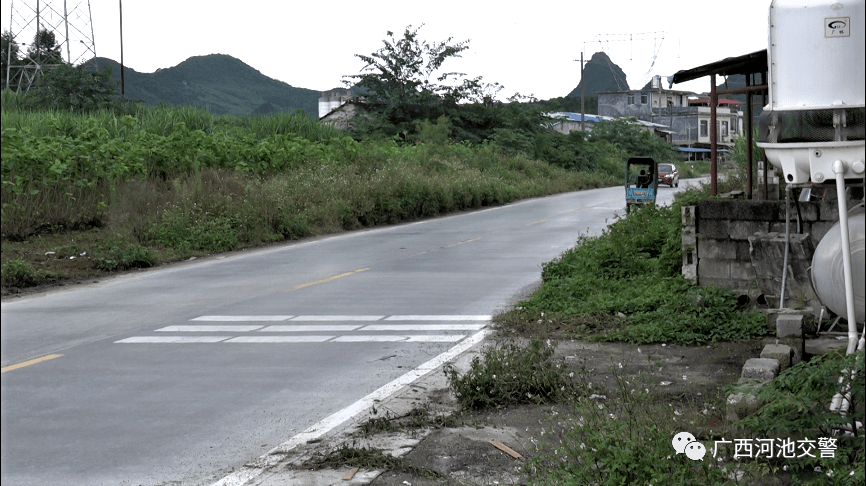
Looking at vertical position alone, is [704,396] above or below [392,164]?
below

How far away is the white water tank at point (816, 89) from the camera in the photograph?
507 cm

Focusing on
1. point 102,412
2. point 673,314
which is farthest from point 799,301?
point 102,412

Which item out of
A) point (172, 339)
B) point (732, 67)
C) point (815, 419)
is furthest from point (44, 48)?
point (732, 67)

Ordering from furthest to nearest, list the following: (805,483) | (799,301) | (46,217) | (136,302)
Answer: (136,302), (799,301), (805,483), (46,217)

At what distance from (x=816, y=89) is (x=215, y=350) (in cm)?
658

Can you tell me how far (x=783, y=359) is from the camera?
6.88m

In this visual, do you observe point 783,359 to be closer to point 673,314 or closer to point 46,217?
point 673,314

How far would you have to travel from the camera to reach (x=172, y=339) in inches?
→ 399

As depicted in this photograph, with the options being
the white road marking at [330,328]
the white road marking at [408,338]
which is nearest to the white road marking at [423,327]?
the white road marking at [330,328]

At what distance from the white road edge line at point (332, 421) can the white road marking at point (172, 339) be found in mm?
2712

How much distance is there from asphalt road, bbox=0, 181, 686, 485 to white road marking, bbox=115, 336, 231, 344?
0.11ft

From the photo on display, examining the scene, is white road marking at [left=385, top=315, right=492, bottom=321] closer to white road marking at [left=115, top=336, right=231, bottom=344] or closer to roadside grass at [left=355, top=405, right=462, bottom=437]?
white road marking at [left=115, top=336, right=231, bottom=344]

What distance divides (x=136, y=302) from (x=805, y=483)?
34.8 ft

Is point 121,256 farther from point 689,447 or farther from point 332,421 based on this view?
point 689,447
